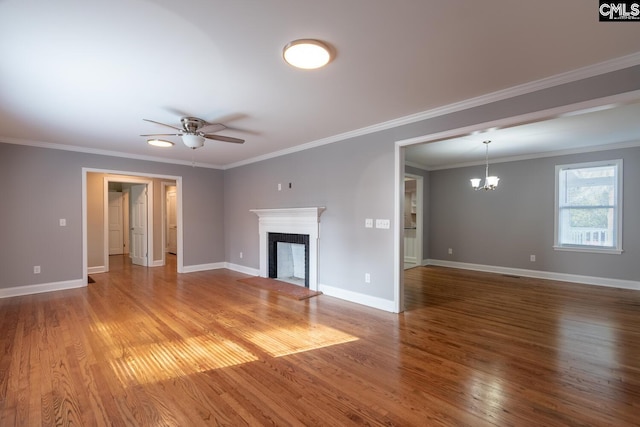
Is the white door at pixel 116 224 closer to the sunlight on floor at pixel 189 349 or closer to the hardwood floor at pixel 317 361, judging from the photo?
the hardwood floor at pixel 317 361

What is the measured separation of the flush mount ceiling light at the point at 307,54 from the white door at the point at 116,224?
8.76m

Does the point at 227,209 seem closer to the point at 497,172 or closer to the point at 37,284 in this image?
the point at 37,284

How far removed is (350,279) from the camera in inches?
171

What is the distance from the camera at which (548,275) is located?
18.8 feet

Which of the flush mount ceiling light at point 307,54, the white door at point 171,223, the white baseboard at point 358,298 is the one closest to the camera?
the flush mount ceiling light at point 307,54

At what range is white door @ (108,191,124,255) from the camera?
8688 mm

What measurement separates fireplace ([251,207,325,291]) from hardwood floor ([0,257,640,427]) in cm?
80

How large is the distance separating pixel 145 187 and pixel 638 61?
27.9 ft

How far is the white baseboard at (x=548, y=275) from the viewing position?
16.5ft

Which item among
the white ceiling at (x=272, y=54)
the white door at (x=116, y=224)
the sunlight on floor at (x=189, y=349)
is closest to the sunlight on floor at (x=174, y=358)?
the sunlight on floor at (x=189, y=349)

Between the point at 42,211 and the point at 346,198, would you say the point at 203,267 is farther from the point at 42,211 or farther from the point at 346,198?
the point at 346,198

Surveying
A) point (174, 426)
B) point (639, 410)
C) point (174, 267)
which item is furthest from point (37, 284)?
point (639, 410)

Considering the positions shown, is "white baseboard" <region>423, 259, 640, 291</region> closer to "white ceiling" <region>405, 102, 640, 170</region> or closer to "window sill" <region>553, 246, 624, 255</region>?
"window sill" <region>553, 246, 624, 255</region>

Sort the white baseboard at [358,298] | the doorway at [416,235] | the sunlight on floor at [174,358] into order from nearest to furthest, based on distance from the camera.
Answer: the sunlight on floor at [174,358]
the white baseboard at [358,298]
the doorway at [416,235]
